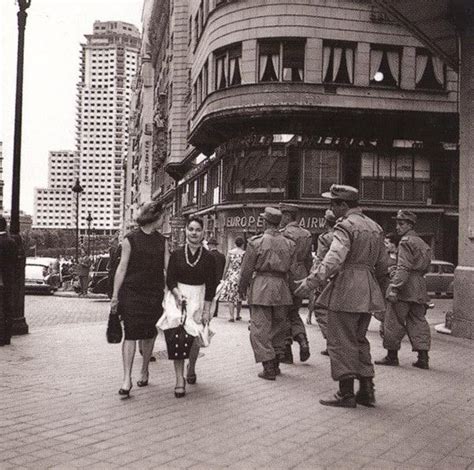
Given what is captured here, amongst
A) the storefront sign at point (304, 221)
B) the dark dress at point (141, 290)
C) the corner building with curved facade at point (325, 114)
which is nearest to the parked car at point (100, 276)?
the storefront sign at point (304, 221)

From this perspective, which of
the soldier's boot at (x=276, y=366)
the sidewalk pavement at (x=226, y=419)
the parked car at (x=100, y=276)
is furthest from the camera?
the parked car at (x=100, y=276)

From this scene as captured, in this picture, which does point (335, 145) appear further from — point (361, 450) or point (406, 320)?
point (361, 450)

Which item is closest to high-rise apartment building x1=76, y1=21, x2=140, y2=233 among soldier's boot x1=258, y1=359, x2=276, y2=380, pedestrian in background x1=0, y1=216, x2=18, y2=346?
pedestrian in background x1=0, y1=216, x2=18, y2=346

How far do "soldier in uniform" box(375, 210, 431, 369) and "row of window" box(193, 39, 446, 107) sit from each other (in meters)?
18.7

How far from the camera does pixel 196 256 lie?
23.0 ft

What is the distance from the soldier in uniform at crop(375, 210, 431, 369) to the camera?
872 centimetres

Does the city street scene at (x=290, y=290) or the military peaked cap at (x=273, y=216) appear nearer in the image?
the city street scene at (x=290, y=290)

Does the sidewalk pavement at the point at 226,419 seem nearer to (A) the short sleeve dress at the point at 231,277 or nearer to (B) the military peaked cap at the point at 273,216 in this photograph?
(B) the military peaked cap at the point at 273,216

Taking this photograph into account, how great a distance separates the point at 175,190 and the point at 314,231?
19828mm

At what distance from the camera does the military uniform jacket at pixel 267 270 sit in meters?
7.77

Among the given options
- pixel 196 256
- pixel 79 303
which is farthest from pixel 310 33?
pixel 196 256

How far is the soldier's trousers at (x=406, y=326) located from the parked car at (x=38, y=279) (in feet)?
62.0

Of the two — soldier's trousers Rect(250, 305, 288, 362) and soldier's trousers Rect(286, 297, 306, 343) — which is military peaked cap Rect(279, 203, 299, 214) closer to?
soldier's trousers Rect(286, 297, 306, 343)

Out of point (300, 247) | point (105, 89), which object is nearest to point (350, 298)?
point (300, 247)
